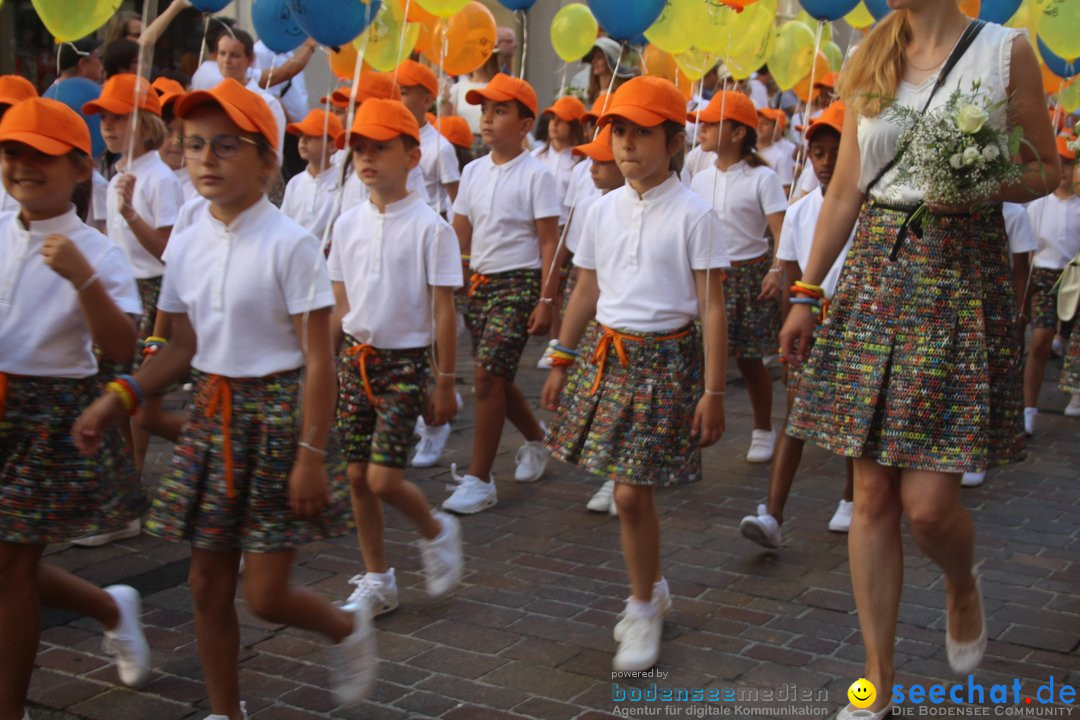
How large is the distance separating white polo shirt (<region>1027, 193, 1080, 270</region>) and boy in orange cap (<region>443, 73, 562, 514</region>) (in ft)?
11.8

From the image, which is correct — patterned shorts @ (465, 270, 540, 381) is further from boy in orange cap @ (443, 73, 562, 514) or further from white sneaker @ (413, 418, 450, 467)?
white sneaker @ (413, 418, 450, 467)

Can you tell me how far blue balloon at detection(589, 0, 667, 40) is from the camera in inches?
263

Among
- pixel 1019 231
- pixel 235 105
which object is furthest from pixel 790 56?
pixel 235 105

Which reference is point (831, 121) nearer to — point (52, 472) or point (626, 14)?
point (626, 14)

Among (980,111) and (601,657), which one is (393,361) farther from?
(980,111)

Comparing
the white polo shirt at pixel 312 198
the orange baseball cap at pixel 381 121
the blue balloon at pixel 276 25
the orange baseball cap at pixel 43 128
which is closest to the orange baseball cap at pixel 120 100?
the blue balloon at pixel 276 25

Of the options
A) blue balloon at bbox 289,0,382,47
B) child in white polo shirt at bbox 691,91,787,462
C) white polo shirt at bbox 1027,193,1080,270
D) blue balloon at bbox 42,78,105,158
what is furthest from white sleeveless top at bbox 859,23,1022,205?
white polo shirt at bbox 1027,193,1080,270

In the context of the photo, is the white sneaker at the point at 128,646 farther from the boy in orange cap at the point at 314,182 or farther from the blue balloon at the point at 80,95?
the boy in orange cap at the point at 314,182

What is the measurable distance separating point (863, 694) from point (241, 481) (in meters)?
1.93

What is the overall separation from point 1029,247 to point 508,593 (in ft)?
13.7

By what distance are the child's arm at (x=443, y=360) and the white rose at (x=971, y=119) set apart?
6.96 ft

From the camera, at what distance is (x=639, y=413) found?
459 cm

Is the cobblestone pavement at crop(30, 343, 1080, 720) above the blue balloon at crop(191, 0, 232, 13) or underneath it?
underneath

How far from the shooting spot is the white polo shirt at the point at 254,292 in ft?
12.3
